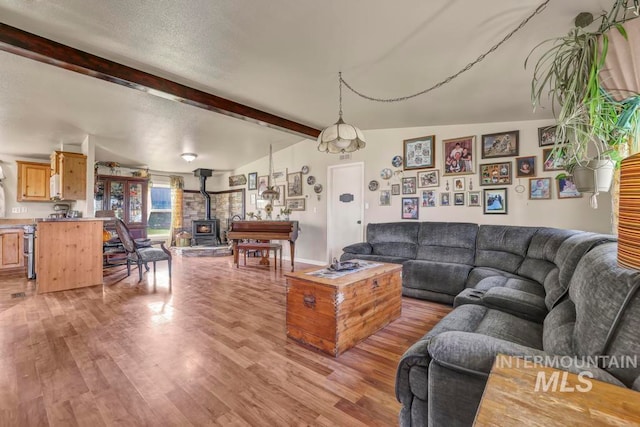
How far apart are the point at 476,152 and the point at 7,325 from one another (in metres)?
5.76

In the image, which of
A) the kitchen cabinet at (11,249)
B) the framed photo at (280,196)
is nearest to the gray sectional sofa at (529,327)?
the framed photo at (280,196)

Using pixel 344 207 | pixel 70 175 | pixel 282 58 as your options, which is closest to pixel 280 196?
pixel 344 207

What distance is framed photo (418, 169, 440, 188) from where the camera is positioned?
435 centimetres

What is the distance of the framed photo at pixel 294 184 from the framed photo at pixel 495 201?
144 inches

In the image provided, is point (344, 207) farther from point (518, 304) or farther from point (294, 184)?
point (518, 304)

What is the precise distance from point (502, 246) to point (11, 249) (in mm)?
7985

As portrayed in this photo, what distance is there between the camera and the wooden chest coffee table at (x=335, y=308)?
209 centimetres

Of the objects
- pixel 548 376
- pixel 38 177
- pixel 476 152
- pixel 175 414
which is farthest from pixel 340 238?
pixel 38 177

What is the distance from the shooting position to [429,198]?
4426 mm

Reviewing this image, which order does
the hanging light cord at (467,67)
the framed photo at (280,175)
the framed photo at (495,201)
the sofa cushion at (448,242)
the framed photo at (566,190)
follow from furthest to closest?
the framed photo at (280,175)
the framed photo at (495,201)
the sofa cushion at (448,242)
the framed photo at (566,190)
the hanging light cord at (467,67)

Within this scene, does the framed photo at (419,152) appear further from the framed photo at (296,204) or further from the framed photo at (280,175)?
the framed photo at (280,175)

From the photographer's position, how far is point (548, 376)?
718 millimetres

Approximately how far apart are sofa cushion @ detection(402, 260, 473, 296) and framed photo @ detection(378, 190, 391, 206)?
1.40m
